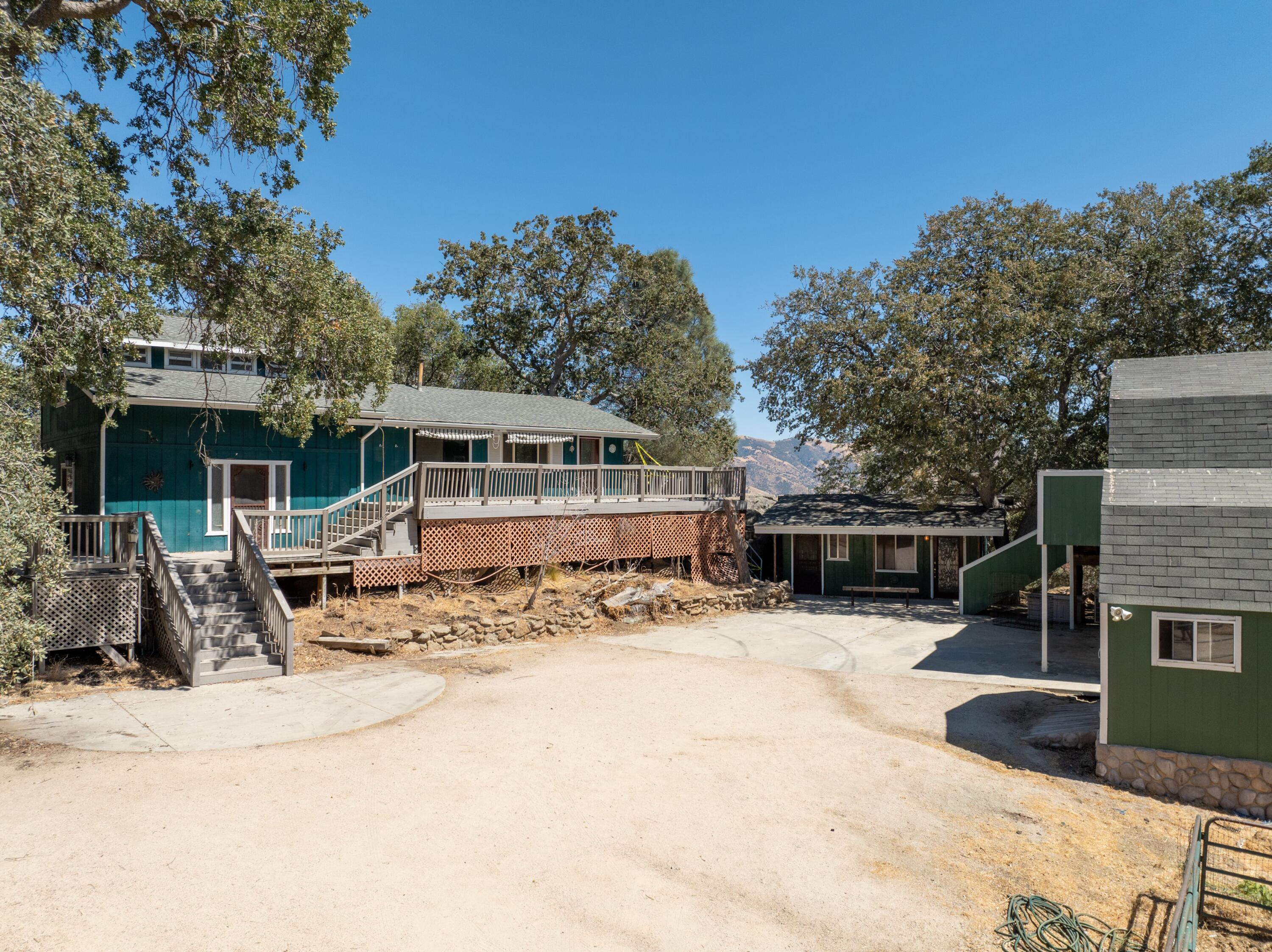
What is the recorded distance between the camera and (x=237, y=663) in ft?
36.7

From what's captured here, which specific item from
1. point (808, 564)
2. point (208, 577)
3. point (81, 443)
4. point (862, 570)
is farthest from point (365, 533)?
point (862, 570)

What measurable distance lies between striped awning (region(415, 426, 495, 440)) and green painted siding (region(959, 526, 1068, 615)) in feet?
45.1

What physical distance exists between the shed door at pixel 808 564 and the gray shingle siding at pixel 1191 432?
542 inches

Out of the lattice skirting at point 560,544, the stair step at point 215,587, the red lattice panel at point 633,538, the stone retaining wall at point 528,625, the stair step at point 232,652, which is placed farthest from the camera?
the red lattice panel at point 633,538

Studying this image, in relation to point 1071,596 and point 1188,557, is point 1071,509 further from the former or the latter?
point 1071,596

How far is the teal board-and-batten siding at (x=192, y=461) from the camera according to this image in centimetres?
1440

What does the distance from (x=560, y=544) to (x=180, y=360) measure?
9.99 m

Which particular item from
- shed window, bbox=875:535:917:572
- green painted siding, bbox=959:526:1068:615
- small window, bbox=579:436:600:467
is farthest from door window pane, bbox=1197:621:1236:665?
small window, bbox=579:436:600:467

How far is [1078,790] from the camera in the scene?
26.1 feet

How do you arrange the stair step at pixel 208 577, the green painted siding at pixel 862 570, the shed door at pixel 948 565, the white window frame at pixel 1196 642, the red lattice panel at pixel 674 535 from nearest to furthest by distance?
the white window frame at pixel 1196 642 < the stair step at pixel 208 577 < the red lattice panel at pixel 674 535 < the shed door at pixel 948 565 < the green painted siding at pixel 862 570

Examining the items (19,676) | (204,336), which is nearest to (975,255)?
(204,336)

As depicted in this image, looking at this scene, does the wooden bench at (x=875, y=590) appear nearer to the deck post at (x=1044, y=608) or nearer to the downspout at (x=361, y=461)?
the deck post at (x=1044, y=608)

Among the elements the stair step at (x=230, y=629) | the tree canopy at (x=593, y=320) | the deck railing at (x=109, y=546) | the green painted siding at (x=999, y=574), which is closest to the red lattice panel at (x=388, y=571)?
the stair step at (x=230, y=629)

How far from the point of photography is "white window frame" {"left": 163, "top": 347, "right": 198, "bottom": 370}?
1681cm
